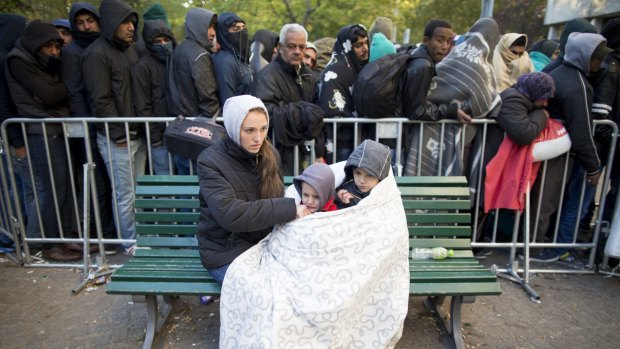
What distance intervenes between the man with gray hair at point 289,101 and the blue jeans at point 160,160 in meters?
1.14

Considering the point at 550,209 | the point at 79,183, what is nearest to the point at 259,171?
the point at 79,183

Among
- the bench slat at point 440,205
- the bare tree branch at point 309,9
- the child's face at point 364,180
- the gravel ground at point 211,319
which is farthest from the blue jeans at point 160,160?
the bare tree branch at point 309,9

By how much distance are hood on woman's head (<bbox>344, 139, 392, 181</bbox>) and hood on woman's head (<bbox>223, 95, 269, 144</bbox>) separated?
0.70 m

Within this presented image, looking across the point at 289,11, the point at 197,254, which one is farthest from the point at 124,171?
the point at 289,11

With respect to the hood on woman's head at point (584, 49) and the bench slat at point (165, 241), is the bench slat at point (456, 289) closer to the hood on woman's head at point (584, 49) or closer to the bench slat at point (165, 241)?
the bench slat at point (165, 241)

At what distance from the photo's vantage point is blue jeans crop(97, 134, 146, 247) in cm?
436

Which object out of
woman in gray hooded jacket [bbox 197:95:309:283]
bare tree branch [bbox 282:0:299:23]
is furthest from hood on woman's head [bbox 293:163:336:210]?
bare tree branch [bbox 282:0:299:23]

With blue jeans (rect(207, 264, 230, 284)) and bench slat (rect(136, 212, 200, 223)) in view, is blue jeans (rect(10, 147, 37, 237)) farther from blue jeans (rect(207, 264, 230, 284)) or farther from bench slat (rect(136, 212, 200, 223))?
blue jeans (rect(207, 264, 230, 284))

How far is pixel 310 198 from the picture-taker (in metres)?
2.88

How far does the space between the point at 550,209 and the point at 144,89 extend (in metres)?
4.18

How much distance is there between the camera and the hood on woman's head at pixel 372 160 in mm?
2879

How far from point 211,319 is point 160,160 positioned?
5.78 feet

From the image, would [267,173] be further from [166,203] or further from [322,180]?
[166,203]

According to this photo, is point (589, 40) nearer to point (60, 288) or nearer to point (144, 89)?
point (144, 89)
